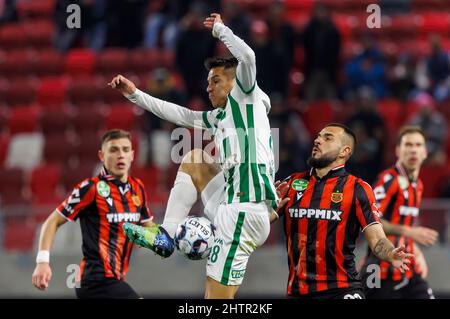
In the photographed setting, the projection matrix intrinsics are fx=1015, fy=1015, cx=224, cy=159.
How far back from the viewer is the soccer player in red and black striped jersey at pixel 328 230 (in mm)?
7754

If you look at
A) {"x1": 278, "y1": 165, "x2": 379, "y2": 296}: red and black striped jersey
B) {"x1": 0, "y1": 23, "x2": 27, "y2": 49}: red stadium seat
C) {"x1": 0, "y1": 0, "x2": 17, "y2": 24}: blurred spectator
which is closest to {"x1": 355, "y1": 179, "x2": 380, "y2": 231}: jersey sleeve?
{"x1": 278, "y1": 165, "x2": 379, "y2": 296}: red and black striped jersey

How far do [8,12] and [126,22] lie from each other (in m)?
3.21

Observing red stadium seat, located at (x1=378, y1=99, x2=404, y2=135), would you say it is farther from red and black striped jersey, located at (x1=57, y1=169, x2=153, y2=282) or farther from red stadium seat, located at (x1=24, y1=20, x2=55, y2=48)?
red and black striped jersey, located at (x1=57, y1=169, x2=153, y2=282)

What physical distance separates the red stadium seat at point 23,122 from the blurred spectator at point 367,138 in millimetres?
5077

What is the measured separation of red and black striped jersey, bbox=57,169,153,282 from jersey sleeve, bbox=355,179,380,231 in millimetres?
2141

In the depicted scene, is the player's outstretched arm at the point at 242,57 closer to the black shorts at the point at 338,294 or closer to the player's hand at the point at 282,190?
the player's hand at the point at 282,190

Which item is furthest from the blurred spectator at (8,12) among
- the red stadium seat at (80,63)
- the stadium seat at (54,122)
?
the stadium seat at (54,122)

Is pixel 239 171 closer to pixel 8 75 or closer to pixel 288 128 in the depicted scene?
pixel 288 128

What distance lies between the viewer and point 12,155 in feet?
50.6

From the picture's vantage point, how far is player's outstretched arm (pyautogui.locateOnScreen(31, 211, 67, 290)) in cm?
799

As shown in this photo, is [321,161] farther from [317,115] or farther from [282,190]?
[317,115]

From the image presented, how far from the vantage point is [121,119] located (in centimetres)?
1597

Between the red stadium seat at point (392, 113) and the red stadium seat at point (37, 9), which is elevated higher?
the red stadium seat at point (37, 9)

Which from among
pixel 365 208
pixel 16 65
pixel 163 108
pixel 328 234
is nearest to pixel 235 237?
pixel 328 234
